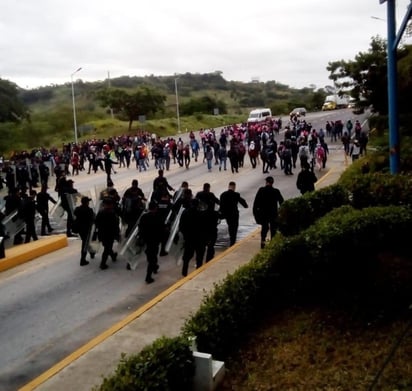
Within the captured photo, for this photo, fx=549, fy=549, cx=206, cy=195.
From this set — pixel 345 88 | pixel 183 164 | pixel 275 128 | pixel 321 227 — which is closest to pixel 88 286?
pixel 321 227

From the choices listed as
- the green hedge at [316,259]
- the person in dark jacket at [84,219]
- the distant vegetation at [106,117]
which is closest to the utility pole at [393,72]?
the green hedge at [316,259]

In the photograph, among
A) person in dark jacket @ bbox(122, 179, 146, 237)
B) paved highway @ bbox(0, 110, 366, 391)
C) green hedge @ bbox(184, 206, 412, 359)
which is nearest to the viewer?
green hedge @ bbox(184, 206, 412, 359)

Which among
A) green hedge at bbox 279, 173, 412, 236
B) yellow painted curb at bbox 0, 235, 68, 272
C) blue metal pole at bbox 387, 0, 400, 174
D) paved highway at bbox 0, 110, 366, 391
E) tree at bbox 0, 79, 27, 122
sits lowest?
paved highway at bbox 0, 110, 366, 391

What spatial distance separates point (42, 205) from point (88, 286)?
204 inches

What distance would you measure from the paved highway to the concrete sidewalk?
45cm

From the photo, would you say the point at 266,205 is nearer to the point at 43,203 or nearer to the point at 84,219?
the point at 84,219

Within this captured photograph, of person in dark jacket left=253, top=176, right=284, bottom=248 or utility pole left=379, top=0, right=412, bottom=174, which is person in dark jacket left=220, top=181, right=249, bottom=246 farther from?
utility pole left=379, top=0, right=412, bottom=174

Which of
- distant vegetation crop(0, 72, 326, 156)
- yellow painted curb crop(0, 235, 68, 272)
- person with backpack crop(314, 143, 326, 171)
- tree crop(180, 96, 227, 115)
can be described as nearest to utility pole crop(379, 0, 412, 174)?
yellow painted curb crop(0, 235, 68, 272)

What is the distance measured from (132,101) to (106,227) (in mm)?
61112

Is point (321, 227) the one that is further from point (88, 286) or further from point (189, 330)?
point (88, 286)

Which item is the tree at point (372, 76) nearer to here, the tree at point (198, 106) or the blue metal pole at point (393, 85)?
the blue metal pole at point (393, 85)

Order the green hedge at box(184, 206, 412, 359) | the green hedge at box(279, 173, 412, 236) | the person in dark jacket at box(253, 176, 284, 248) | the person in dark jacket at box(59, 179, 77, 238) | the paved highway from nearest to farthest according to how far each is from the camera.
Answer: the green hedge at box(184, 206, 412, 359) → the paved highway → the green hedge at box(279, 173, 412, 236) → the person in dark jacket at box(253, 176, 284, 248) → the person in dark jacket at box(59, 179, 77, 238)

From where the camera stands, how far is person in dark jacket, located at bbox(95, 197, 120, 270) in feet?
34.9

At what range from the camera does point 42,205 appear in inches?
567
